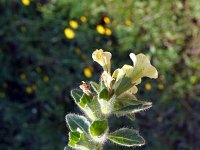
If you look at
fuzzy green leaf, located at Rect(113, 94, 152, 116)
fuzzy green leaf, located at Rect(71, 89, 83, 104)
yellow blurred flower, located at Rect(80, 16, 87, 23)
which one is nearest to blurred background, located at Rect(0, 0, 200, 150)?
yellow blurred flower, located at Rect(80, 16, 87, 23)

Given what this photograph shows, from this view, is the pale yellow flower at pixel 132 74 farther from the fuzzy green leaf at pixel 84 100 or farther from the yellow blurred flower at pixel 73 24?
the yellow blurred flower at pixel 73 24

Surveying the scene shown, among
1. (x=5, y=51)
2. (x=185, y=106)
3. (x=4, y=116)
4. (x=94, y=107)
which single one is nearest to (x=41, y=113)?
(x=4, y=116)

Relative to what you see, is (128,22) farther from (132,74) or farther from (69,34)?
(132,74)

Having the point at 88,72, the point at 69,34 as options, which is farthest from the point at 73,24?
the point at 88,72

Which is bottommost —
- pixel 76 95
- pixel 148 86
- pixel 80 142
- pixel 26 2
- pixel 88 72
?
pixel 80 142

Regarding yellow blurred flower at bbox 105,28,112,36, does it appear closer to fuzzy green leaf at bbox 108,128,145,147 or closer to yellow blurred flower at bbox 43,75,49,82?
yellow blurred flower at bbox 43,75,49,82

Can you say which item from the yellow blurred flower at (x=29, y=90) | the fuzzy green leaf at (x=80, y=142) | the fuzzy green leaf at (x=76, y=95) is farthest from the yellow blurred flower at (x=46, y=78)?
the fuzzy green leaf at (x=80, y=142)

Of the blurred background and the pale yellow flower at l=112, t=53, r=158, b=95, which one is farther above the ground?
the blurred background
